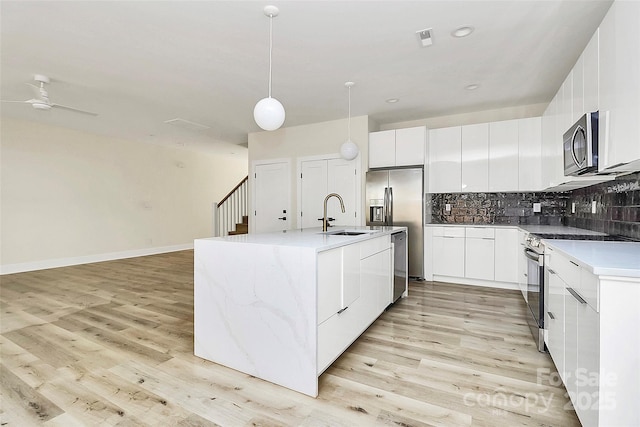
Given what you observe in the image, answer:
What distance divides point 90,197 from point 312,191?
4.64 metres

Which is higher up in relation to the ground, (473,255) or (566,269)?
(566,269)

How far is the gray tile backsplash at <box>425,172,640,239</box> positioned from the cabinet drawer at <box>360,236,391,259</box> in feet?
6.04

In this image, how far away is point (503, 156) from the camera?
14.5 feet

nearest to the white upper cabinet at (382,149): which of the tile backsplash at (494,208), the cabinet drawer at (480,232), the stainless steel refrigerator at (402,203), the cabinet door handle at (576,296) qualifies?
the stainless steel refrigerator at (402,203)

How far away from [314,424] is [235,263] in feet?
3.51

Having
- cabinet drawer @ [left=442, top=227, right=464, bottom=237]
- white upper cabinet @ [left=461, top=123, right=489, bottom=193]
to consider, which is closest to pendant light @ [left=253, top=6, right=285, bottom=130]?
cabinet drawer @ [left=442, top=227, right=464, bottom=237]

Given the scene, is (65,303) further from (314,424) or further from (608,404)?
(608,404)

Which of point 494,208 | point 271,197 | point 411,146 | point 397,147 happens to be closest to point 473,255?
point 494,208

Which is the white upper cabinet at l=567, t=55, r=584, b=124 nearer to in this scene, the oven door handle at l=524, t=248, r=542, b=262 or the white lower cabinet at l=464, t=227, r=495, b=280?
the oven door handle at l=524, t=248, r=542, b=262

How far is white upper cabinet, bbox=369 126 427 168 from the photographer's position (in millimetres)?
4785

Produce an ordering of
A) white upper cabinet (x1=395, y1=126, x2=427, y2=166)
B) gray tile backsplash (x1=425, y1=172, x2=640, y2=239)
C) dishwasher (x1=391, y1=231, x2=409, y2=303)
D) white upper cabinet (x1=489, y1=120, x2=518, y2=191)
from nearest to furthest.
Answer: gray tile backsplash (x1=425, y1=172, x2=640, y2=239) → dishwasher (x1=391, y1=231, x2=409, y2=303) → white upper cabinet (x1=489, y1=120, x2=518, y2=191) → white upper cabinet (x1=395, y1=126, x2=427, y2=166)

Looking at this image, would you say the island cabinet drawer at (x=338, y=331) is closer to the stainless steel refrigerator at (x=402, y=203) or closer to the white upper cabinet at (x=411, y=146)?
the stainless steel refrigerator at (x=402, y=203)

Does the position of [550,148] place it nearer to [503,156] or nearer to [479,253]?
[503,156]

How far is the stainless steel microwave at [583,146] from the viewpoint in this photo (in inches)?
81.4
